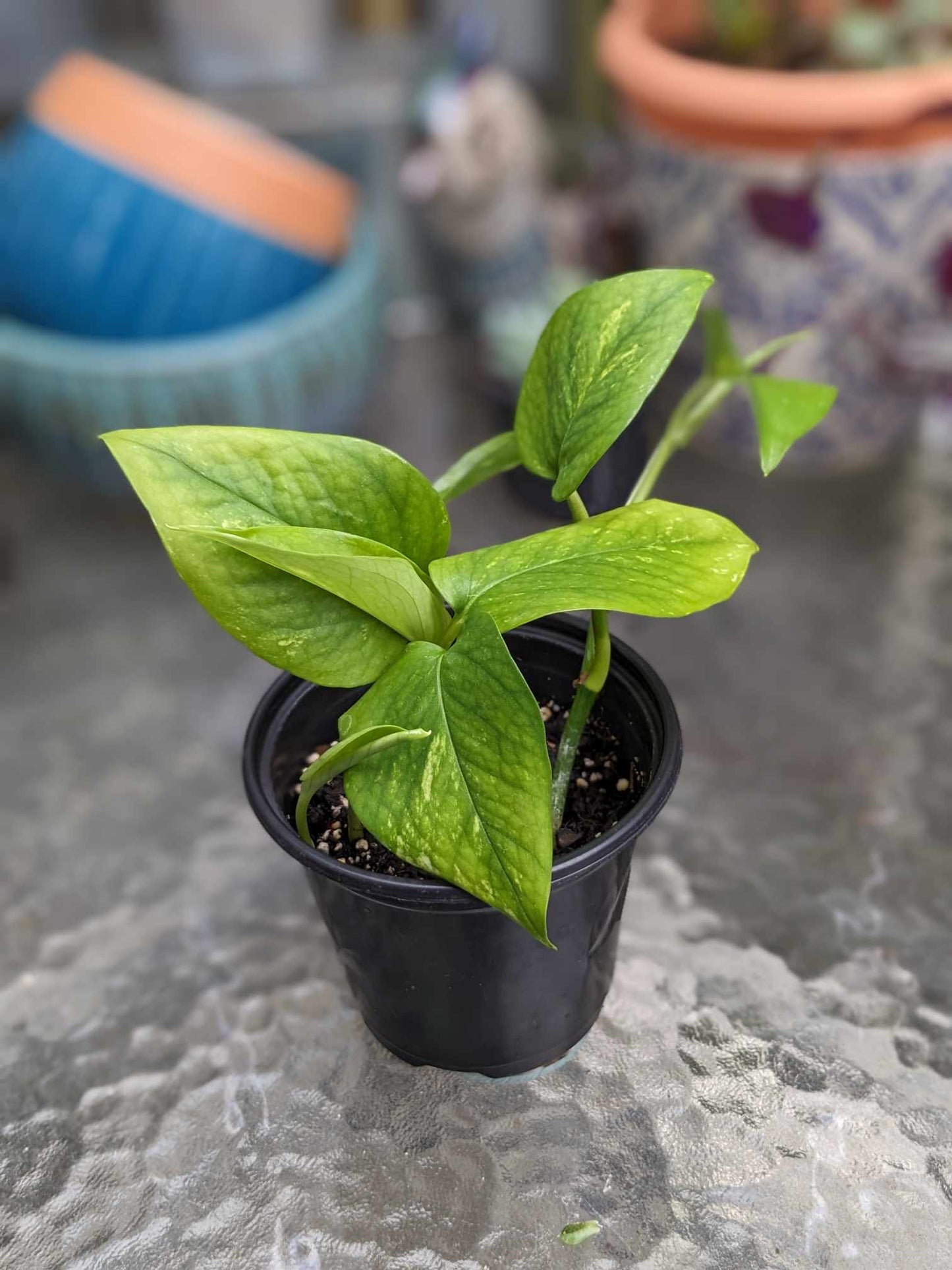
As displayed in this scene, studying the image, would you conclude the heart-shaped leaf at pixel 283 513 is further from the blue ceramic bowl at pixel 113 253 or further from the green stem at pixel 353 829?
the blue ceramic bowl at pixel 113 253

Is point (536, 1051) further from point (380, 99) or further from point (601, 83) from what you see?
point (601, 83)

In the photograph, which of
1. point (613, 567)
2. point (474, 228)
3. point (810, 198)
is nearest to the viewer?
point (613, 567)

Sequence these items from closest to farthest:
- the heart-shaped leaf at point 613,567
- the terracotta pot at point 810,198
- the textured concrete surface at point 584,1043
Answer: the heart-shaped leaf at point 613,567 < the textured concrete surface at point 584,1043 < the terracotta pot at point 810,198

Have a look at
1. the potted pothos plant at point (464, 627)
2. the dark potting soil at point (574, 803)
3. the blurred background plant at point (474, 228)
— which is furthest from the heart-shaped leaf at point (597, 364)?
the blurred background plant at point (474, 228)

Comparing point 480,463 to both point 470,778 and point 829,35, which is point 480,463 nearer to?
point 470,778

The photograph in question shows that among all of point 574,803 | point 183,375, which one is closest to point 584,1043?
point 574,803
